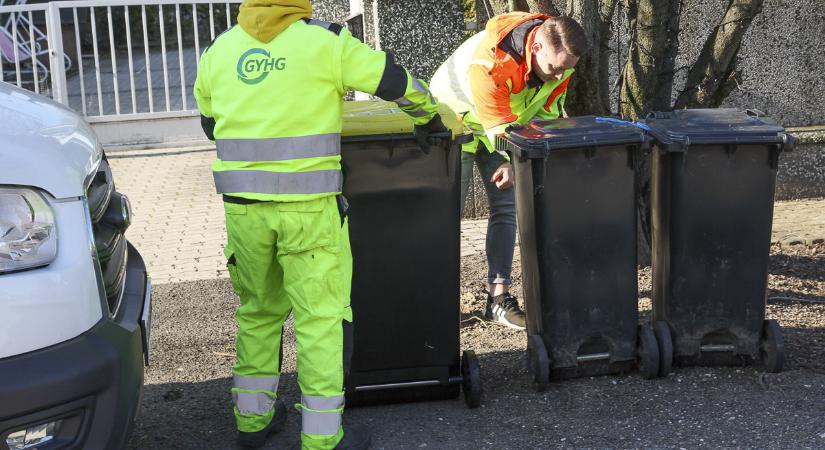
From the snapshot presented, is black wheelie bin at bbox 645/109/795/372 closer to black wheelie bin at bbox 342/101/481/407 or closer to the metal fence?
black wheelie bin at bbox 342/101/481/407

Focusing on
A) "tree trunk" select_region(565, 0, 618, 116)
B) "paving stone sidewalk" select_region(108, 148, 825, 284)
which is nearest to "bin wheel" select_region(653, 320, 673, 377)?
"tree trunk" select_region(565, 0, 618, 116)

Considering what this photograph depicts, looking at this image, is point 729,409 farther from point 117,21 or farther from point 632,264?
point 117,21

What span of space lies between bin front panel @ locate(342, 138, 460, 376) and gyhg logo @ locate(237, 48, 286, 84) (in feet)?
1.70

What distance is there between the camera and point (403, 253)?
4074 millimetres

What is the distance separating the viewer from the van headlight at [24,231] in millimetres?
2762

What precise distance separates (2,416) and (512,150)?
2.27 m

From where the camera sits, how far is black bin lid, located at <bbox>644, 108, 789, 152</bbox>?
13.7 feet

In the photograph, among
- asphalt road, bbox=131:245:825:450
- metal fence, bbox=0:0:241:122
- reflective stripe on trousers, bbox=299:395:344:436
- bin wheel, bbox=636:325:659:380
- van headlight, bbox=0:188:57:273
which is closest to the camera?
van headlight, bbox=0:188:57:273

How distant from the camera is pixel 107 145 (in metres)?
11.0

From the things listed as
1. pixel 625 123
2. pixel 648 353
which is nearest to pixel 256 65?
pixel 625 123

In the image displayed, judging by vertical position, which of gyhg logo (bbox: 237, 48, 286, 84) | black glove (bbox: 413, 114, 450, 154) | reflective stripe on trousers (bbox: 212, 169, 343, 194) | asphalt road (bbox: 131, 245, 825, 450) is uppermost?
gyhg logo (bbox: 237, 48, 286, 84)

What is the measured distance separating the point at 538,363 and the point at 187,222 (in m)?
4.32

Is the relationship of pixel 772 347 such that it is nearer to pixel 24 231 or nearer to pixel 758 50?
pixel 24 231

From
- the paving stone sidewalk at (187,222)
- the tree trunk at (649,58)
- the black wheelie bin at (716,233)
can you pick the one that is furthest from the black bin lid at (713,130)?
the paving stone sidewalk at (187,222)
